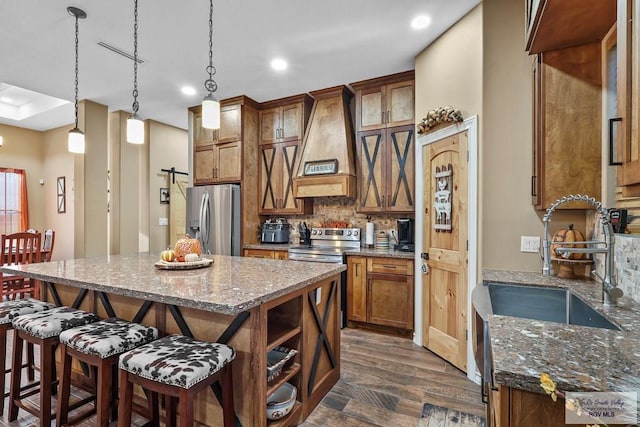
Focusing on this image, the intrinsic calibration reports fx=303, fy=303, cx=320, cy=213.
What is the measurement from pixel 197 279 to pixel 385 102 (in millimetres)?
3029

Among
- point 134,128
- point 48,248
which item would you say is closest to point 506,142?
point 134,128

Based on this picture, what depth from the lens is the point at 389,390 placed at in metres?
A: 2.34

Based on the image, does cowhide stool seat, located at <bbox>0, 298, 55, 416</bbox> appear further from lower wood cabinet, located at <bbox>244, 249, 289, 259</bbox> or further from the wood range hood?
the wood range hood

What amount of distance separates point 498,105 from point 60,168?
24.5 ft

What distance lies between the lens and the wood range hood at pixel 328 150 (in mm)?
3918

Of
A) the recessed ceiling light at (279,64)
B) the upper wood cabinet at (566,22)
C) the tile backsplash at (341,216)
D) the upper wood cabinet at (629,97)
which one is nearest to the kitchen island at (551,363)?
the upper wood cabinet at (629,97)

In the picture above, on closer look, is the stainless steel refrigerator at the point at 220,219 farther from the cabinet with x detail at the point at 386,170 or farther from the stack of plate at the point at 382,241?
the stack of plate at the point at 382,241

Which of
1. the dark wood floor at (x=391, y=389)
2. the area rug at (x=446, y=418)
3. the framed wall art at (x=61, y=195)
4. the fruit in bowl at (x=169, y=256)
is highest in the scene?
the framed wall art at (x=61, y=195)

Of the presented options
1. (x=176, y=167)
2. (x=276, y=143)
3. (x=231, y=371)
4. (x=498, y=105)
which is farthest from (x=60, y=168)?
(x=498, y=105)

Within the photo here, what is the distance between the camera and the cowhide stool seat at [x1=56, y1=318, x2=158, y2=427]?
1517mm

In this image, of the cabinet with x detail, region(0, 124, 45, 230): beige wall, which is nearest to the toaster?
the cabinet with x detail

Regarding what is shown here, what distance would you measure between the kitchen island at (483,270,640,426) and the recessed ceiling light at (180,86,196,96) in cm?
441

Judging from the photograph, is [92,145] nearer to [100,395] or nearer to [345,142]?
[345,142]

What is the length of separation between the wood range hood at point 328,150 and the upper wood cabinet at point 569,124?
7.08 feet
